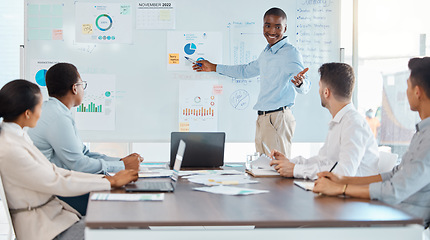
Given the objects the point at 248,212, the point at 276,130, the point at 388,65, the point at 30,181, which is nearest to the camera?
the point at 248,212

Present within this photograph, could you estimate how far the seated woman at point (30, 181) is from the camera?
1958 millimetres

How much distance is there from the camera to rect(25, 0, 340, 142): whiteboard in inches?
171

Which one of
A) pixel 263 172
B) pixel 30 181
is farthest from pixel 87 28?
pixel 30 181

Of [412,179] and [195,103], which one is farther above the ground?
[195,103]

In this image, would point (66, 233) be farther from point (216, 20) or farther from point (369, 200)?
point (216, 20)

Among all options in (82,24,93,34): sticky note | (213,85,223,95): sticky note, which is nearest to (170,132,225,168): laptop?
(213,85,223,95): sticky note

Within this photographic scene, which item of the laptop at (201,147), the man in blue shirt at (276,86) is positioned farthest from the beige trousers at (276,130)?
the laptop at (201,147)

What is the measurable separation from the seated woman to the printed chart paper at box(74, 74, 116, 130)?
2.21 metres

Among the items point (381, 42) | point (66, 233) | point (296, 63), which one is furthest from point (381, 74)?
point (66, 233)

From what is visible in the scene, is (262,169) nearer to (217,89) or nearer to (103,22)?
(217,89)

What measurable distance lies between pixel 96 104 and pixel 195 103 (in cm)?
89

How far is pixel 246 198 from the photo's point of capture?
189cm

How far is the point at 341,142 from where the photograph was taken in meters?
2.46

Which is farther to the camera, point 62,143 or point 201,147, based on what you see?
point 201,147
